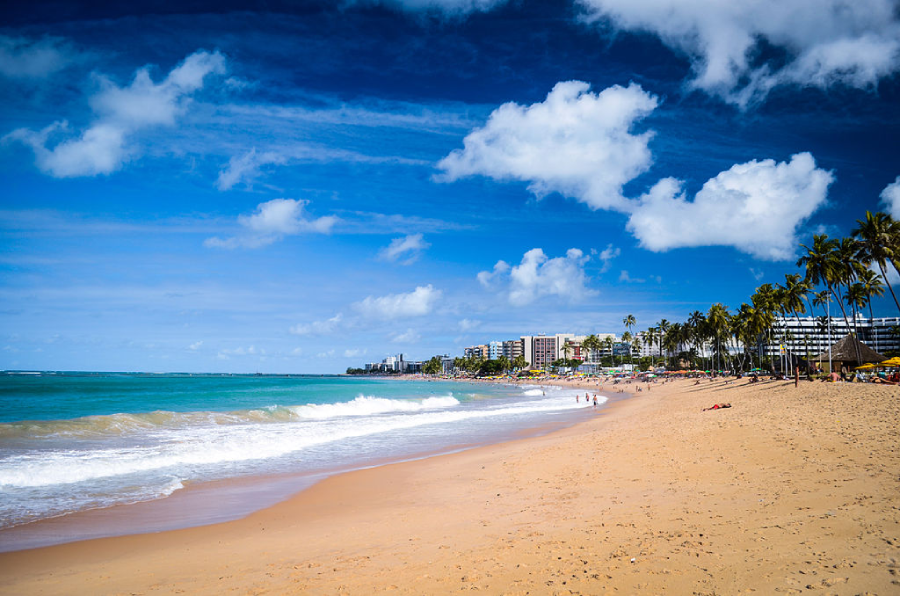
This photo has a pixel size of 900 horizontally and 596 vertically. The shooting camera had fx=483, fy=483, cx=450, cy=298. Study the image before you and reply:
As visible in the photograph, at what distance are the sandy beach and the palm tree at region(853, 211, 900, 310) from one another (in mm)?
29726

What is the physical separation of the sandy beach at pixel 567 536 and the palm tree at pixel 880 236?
29726 mm

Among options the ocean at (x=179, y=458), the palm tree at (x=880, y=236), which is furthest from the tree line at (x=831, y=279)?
the ocean at (x=179, y=458)

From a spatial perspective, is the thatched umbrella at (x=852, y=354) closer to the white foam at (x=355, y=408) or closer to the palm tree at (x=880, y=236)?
the palm tree at (x=880, y=236)

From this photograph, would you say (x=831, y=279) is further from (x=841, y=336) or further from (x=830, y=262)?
(x=841, y=336)

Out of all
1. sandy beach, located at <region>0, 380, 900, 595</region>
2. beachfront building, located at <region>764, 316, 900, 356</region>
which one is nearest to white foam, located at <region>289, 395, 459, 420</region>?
sandy beach, located at <region>0, 380, 900, 595</region>

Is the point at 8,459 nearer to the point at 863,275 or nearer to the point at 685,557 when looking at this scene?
the point at 685,557

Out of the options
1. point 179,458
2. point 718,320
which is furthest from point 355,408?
point 718,320

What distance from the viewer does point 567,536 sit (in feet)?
22.8

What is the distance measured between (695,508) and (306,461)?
12.9 m

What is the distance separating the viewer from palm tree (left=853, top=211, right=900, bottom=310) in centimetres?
3434

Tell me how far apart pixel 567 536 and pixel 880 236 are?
41023 mm

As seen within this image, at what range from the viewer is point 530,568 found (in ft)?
19.1

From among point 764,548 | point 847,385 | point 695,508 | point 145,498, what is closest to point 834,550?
point 764,548

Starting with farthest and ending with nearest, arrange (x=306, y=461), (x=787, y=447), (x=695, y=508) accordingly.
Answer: (x=306, y=461)
(x=787, y=447)
(x=695, y=508)
